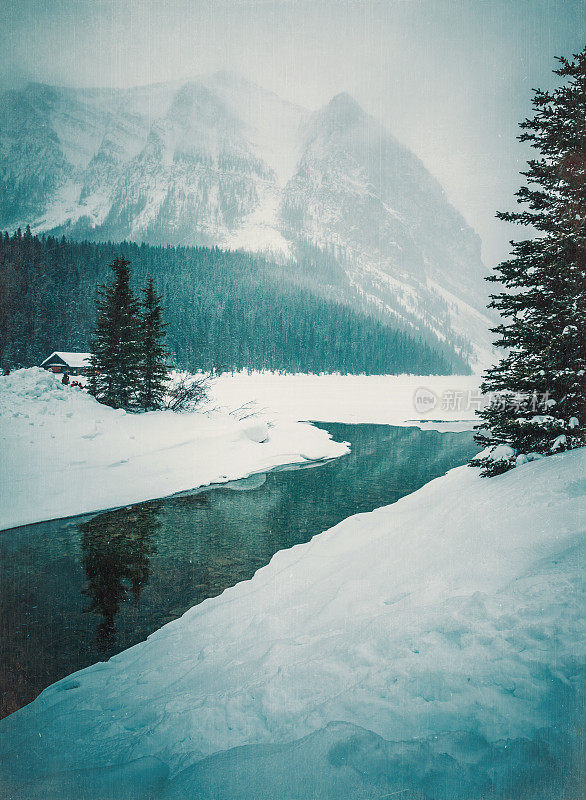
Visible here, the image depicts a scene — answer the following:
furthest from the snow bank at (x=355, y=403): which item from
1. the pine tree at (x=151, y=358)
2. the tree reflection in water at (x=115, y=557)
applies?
the tree reflection in water at (x=115, y=557)

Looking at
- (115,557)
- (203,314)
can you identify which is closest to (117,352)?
(115,557)

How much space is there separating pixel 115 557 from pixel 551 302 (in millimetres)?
12267

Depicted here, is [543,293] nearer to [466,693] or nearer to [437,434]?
[466,693]

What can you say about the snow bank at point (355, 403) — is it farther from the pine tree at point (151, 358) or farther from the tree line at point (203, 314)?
the pine tree at point (151, 358)

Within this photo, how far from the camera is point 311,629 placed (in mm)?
5371

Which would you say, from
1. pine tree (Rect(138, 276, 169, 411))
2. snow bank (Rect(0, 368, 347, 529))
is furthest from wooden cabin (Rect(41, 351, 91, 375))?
snow bank (Rect(0, 368, 347, 529))

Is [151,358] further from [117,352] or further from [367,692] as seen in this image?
[367,692]

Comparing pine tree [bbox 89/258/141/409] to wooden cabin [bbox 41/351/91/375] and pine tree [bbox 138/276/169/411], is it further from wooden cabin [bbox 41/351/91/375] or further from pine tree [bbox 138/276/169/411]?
wooden cabin [bbox 41/351/91/375]

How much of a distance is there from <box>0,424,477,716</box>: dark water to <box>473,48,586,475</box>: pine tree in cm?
695

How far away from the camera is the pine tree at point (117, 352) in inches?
1003

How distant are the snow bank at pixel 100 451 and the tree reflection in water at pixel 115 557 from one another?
1.41m

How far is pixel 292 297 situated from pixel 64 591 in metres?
111

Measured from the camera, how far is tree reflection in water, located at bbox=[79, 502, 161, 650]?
810 cm

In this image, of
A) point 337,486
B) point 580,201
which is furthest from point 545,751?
point 337,486
